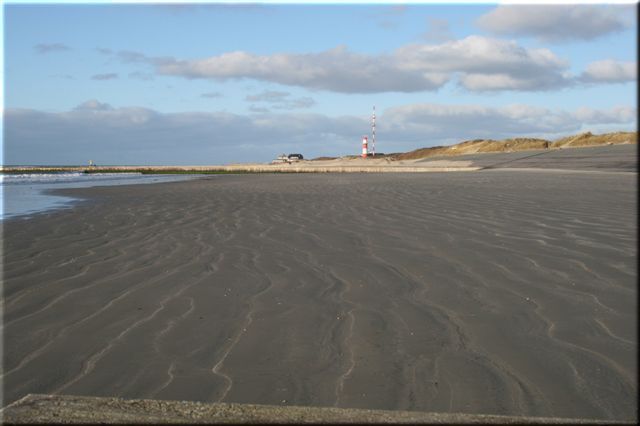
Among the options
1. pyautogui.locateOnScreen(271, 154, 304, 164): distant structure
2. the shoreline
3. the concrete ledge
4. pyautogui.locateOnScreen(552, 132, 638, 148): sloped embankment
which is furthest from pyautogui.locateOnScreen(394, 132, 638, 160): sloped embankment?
the concrete ledge

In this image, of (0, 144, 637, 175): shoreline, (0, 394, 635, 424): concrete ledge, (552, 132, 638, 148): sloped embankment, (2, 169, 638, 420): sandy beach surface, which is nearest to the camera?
(0, 394, 635, 424): concrete ledge

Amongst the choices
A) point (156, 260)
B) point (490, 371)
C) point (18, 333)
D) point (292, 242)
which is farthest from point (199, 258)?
point (490, 371)

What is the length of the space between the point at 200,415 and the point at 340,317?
2.48 metres

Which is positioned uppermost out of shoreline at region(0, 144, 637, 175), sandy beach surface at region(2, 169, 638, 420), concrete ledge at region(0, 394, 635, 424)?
shoreline at region(0, 144, 637, 175)

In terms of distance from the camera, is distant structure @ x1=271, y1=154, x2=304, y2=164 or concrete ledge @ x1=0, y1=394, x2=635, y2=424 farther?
distant structure @ x1=271, y1=154, x2=304, y2=164

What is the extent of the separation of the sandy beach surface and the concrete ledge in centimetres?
101

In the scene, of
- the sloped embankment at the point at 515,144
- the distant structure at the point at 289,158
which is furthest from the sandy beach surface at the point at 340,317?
the distant structure at the point at 289,158

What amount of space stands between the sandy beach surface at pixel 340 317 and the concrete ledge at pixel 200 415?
101 cm

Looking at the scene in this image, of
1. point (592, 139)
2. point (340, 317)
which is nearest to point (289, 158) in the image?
point (592, 139)

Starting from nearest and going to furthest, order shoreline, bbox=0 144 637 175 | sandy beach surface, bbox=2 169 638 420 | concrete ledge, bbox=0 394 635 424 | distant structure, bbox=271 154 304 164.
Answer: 1. concrete ledge, bbox=0 394 635 424
2. sandy beach surface, bbox=2 169 638 420
3. shoreline, bbox=0 144 637 175
4. distant structure, bbox=271 154 304 164

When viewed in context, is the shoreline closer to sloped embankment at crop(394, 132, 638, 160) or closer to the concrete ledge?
sloped embankment at crop(394, 132, 638, 160)

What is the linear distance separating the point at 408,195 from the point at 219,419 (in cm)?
1312

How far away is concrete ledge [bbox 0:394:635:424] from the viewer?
64.2 inches

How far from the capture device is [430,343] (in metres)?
3.53
